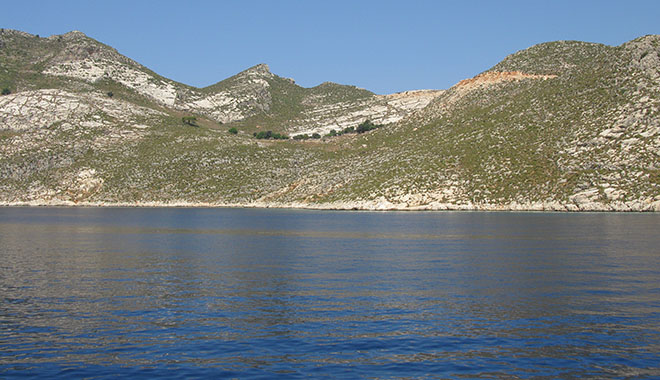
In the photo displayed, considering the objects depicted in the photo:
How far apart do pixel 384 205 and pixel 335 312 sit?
97492mm

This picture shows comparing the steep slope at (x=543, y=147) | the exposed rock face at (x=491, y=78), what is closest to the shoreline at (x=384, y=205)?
the steep slope at (x=543, y=147)

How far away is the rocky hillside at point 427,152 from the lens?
4257 inches

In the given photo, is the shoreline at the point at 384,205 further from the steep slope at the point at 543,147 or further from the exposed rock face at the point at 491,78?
the exposed rock face at the point at 491,78

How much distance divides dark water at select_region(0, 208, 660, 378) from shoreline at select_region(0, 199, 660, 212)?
53444mm

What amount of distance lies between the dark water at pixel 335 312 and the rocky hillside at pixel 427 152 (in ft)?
200

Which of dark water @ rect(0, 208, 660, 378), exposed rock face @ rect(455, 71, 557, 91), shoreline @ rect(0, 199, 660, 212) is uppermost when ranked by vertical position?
exposed rock face @ rect(455, 71, 557, 91)

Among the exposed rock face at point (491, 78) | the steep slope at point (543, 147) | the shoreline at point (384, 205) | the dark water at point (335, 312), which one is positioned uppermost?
the exposed rock face at point (491, 78)

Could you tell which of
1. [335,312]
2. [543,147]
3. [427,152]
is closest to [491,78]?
[427,152]

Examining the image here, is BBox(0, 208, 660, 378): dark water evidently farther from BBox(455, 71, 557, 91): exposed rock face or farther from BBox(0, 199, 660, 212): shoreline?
BBox(455, 71, 557, 91): exposed rock face

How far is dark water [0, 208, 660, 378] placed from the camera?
18.2m

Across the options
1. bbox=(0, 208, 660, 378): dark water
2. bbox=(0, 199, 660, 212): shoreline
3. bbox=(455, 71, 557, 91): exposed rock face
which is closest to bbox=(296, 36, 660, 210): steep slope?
bbox=(0, 199, 660, 212): shoreline

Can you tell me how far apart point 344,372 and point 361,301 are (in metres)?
10.2

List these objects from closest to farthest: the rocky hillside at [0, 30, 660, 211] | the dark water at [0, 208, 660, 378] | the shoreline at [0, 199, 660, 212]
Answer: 1. the dark water at [0, 208, 660, 378]
2. the shoreline at [0, 199, 660, 212]
3. the rocky hillside at [0, 30, 660, 211]

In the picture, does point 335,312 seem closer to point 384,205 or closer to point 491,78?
point 384,205
